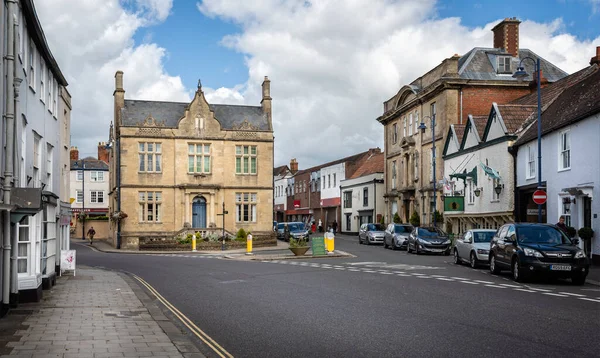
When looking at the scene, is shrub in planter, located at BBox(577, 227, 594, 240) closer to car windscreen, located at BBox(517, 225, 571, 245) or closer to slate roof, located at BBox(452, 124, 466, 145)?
car windscreen, located at BBox(517, 225, 571, 245)

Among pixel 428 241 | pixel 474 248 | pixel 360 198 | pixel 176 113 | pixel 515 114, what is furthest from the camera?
pixel 360 198

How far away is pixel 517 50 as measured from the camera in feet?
176

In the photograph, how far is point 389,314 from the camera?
1231 centimetres

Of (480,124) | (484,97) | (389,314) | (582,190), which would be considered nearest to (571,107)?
(582,190)

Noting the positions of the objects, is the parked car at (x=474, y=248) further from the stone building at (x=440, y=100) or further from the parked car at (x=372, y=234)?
the parked car at (x=372, y=234)

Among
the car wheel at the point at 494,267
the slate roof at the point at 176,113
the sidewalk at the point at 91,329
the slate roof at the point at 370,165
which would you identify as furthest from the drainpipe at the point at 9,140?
the slate roof at the point at 370,165

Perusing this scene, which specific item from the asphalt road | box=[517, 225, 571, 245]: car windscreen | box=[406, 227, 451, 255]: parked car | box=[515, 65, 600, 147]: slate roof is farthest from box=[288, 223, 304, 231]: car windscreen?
box=[517, 225, 571, 245]: car windscreen

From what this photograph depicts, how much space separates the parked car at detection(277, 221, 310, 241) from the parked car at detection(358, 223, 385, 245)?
4.34 metres

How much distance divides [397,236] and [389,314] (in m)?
28.3

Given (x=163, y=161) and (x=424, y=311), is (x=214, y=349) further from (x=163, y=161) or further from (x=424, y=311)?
(x=163, y=161)

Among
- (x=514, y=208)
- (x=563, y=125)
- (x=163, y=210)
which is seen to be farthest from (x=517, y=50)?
(x=163, y=210)

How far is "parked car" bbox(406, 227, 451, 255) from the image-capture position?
34625 mm

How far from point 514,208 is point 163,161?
1110 inches

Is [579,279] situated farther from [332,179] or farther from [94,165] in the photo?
[94,165]
